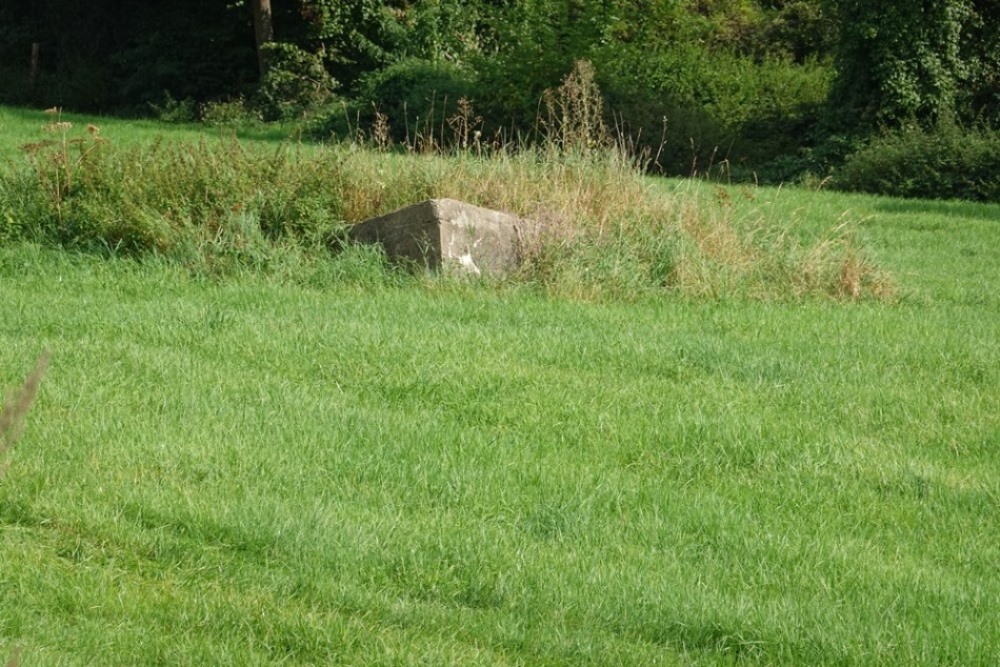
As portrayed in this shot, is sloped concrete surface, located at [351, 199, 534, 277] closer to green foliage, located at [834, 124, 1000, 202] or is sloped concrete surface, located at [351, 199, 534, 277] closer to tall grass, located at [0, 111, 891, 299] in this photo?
tall grass, located at [0, 111, 891, 299]

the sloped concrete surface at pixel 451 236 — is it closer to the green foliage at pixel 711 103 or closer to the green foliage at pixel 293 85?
the green foliage at pixel 711 103

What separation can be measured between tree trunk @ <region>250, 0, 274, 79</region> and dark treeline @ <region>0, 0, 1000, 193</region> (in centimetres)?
6

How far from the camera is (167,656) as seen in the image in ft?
12.9

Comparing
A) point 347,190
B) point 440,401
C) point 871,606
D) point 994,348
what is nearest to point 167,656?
point 871,606

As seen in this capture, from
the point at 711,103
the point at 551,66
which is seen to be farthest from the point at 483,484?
the point at 711,103

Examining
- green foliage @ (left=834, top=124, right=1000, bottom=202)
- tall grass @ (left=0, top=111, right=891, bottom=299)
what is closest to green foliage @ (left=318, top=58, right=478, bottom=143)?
green foliage @ (left=834, top=124, right=1000, bottom=202)

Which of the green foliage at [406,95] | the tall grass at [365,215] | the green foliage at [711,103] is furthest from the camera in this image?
the green foliage at [406,95]

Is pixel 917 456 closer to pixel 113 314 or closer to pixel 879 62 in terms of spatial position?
pixel 113 314

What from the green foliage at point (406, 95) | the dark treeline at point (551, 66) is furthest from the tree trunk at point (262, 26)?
the green foliage at point (406, 95)

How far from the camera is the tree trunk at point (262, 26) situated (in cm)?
3155

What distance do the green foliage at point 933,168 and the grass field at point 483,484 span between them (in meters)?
11.7

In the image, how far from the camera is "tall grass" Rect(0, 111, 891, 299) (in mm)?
9922

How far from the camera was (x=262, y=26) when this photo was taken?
104ft

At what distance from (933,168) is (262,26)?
719 inches
